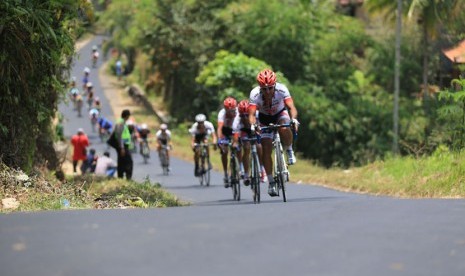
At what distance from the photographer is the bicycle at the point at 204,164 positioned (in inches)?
918

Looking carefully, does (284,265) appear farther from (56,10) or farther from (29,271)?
(56,10)

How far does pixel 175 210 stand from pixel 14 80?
264 inches

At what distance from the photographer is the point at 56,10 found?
56.4ft

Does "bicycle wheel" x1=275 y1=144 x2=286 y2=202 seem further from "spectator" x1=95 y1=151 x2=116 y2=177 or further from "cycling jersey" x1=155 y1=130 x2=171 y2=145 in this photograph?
"cycling jersey" x1=155 y1=130 x2=171 y2=145

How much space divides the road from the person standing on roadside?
1086cm

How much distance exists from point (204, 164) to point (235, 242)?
16.3 m

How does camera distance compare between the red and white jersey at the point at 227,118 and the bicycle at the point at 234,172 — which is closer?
the bicycle at the point at 234,172

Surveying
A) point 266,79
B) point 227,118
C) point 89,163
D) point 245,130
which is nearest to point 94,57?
point 89,163

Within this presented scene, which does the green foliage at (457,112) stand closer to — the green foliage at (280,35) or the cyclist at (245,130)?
the cyclist at (245,130)

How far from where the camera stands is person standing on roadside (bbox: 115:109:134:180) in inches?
818

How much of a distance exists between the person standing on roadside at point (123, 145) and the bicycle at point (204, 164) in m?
1.87

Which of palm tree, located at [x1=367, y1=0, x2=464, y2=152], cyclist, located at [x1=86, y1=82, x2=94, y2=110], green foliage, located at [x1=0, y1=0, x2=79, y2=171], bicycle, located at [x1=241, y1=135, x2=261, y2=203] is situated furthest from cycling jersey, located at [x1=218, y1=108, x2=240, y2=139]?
cyclist, located at [x1=86, y1=82, x2=94, y2=110]

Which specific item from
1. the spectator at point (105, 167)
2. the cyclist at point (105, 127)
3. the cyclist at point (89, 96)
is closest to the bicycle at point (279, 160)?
the spectator at point (105, 167)

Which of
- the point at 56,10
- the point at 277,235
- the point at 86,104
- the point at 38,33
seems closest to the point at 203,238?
the point at 277,235
